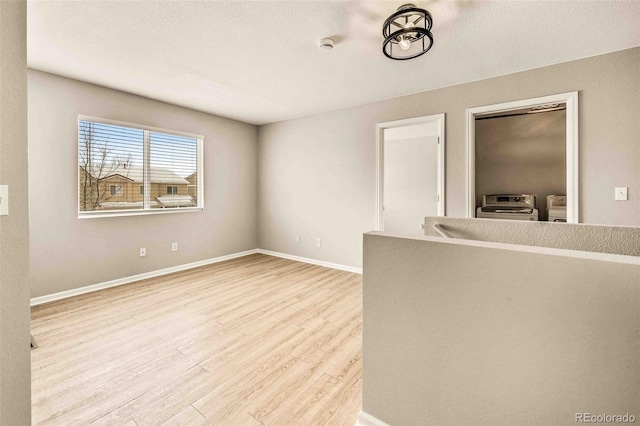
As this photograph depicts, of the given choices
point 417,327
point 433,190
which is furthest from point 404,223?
point 417,327

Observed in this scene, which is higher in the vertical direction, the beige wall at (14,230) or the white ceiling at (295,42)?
the white ceiling at (295,42)

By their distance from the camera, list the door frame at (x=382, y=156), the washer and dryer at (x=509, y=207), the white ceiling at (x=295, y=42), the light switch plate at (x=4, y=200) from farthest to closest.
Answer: the washer and dryer at (x=509, y=207)
the door frame at (x=382, y=156)
the white ceiling at (x=295, y=42)
the light switch plate at (x=4, y=200)

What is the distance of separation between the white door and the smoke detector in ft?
6.62

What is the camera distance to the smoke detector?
2312 millimetres

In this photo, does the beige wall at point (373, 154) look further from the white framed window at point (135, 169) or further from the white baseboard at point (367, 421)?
the white baseboard at point (367, 421)

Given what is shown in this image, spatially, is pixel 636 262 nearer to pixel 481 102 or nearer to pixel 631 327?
pixel 631 327

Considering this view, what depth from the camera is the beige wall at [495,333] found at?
788mm

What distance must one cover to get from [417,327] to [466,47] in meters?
2.53

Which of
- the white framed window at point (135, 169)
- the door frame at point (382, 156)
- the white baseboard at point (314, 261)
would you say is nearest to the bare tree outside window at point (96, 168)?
the white framed window at point (135, 169)

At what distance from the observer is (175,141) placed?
417 centimetres

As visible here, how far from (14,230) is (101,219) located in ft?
9.50

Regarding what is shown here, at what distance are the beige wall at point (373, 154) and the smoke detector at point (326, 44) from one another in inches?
65.6

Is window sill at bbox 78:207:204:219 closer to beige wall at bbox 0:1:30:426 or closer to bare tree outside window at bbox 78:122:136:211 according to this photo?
bare tree outside window at bbox 78:122:136:211

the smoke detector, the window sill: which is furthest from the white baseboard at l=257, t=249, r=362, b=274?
the smoke detector
